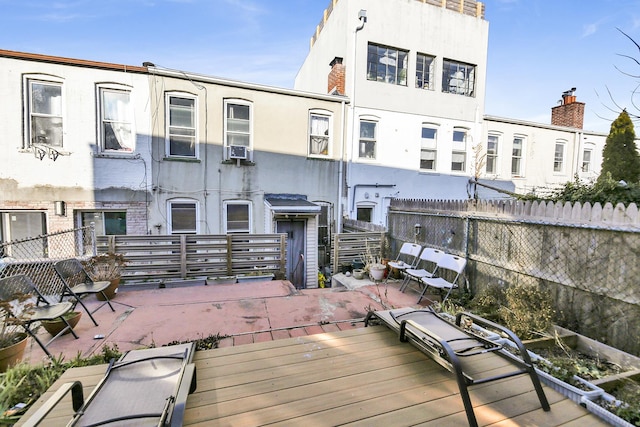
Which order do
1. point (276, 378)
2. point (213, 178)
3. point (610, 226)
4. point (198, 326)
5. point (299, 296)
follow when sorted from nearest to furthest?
1. point (276, 378)
2. point (610, 226)
3. point (198, 326)
4. point (299, 296)
5. point (213, 178)

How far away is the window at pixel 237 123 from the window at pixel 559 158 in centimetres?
1374

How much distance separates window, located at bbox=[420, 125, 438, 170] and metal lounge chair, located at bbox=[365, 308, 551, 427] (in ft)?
29.4

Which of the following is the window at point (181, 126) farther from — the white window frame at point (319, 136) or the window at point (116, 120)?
the white window frame at point (319, 136)

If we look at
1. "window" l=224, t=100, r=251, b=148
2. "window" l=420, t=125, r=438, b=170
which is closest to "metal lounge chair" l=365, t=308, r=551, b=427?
"window" l=224, t=100, r=251, b=148

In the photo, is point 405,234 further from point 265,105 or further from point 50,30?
point 50,30

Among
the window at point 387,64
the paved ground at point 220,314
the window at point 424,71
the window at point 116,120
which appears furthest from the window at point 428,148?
the window at point 116,120

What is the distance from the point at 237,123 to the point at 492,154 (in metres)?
10.5

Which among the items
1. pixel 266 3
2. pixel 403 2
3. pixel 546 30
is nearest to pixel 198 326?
pixel 546 30

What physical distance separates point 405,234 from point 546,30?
5371mm

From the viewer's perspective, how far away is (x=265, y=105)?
9211 mm

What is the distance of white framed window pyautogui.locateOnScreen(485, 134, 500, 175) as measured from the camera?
12.1m

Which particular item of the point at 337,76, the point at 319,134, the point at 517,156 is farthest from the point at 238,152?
the point at 517,156

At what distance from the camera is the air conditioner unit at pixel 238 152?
346 inches

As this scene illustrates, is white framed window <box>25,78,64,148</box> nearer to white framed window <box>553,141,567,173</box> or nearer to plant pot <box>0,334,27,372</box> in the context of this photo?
plant pot <box>0,334,27,372</box>
